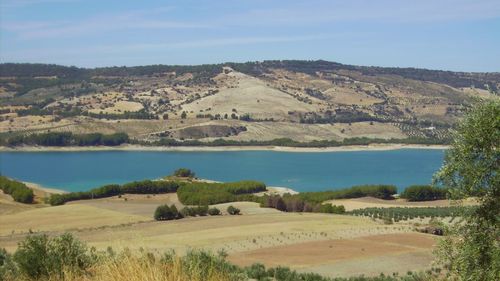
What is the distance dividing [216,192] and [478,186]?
66572 mm

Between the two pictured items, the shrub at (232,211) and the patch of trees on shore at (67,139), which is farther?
the patch of trees on shore at (67,139)

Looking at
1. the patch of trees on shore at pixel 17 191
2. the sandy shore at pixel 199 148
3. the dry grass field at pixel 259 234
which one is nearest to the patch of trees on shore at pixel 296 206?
the dry grass field at pixel 259 234

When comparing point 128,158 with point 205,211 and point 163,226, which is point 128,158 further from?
point 163,226

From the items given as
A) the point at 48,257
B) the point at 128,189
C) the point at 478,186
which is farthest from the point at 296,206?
the point at 48,257

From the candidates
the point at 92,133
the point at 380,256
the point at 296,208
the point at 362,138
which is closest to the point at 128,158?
the point at 92,133

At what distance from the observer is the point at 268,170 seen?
128500 mm

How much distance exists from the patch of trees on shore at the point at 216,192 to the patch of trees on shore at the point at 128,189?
232 centimetres

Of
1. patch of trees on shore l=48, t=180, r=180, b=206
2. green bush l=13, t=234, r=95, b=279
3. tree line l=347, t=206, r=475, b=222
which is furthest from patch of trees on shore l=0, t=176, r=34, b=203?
green bush l=13, t=234, r=95, b=279

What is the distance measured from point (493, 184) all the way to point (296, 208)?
57671 mm

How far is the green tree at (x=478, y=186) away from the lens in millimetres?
11195

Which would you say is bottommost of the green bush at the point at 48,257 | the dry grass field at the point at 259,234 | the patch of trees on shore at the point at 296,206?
the patch of trees on shore at the point at 296,206

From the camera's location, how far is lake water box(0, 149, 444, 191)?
113m

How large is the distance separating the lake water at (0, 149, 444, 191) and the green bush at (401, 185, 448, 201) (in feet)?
82.5

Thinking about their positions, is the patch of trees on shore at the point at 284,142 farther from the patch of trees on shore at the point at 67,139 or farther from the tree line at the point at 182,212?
the tree line at the point at 182,212
